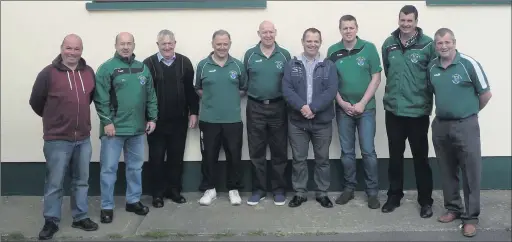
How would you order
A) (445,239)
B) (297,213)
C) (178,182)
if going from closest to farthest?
(445,239), (297,213), (178,182)

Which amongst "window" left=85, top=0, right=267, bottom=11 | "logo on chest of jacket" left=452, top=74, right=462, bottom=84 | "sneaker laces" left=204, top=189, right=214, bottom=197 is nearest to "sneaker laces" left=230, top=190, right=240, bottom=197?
"sneaker laces" left=204, top=189, right=214, bottom=197

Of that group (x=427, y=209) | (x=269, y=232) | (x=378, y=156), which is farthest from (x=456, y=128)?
(x=269, y=232)

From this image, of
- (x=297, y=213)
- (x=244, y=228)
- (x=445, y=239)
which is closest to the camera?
(x=445, y=239)

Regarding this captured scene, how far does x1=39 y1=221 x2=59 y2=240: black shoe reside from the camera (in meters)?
4.82

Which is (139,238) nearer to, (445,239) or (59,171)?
(59,171)

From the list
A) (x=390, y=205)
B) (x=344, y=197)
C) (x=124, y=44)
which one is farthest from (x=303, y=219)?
(x=124, y=44)

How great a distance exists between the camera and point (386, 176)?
616 centimetres

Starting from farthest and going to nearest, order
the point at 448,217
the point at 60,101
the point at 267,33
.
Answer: the point at 267,33 → the point at 448,217 → the point at 60,101

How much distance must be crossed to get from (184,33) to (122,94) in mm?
1251

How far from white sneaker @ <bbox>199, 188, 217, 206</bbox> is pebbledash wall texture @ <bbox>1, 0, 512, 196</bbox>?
50 centimetres

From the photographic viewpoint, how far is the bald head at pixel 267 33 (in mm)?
5461

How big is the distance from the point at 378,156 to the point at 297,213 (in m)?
1.37

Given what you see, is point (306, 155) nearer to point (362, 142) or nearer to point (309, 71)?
point (362, 142)

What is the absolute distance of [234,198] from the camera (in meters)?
5.78
